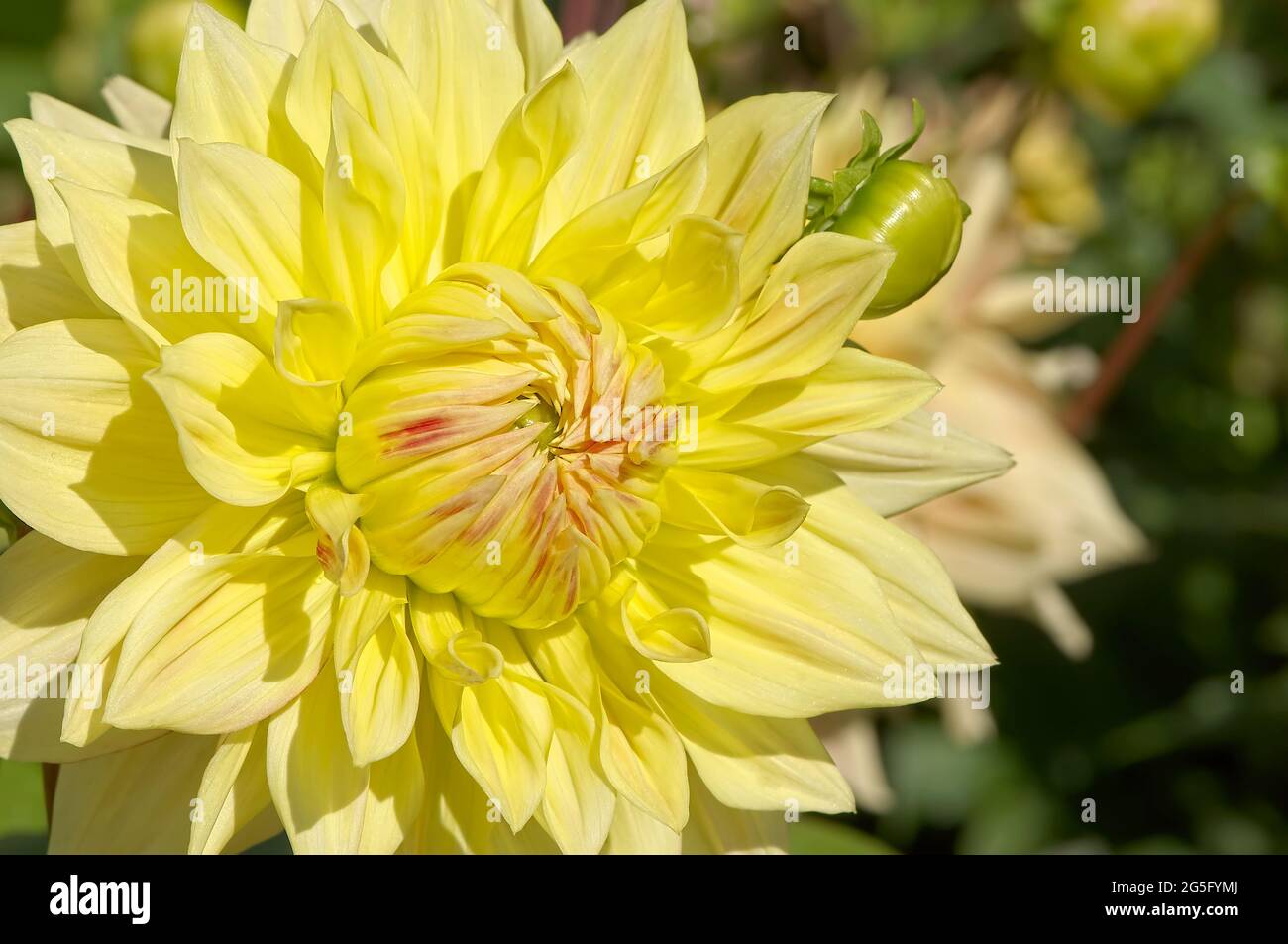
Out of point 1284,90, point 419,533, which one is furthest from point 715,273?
point 1284,90

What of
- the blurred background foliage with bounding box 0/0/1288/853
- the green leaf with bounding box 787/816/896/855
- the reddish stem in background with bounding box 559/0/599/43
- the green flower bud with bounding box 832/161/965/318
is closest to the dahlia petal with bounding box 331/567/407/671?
the green flower bud with bounding box 832/161/965/318

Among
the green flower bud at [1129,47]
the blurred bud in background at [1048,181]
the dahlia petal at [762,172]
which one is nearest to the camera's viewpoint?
the dahlia petal at [762,172]

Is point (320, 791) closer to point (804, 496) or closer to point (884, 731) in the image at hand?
point (804, 496)

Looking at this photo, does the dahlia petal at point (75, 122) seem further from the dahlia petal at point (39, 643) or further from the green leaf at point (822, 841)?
the green leaf at point (822, 841)

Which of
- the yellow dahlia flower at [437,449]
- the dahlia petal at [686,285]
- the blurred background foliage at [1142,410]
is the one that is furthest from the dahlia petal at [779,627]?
the blurred background foliage at [1142,410]

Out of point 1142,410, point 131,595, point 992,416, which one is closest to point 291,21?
point 131,595
